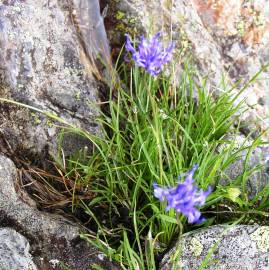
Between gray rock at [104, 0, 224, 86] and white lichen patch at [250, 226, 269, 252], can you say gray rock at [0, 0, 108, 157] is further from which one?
white lichen patch at [250, 226, 269, 252]

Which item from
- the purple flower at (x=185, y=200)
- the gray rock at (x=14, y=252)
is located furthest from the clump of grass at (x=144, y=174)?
the purple flower at (x=185, y=200)

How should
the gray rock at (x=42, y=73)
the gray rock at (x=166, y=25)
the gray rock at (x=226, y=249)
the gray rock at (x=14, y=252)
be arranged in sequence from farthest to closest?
the gray rock at (x=166, y=25) < the gray rock at (x=42, y=73) < the gray rock at (x=226, y=249) < the gray rock at (x=14, y=252)

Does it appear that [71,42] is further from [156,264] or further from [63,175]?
[156,264]

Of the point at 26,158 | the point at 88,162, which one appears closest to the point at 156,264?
the point at 88,162

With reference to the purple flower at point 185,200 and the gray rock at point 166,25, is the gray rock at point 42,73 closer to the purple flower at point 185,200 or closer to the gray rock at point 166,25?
the gray rock at point 166,25

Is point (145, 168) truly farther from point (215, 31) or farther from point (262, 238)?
point (215, 31)

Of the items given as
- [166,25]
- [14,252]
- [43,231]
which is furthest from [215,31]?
[14,252]
